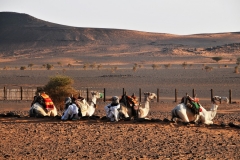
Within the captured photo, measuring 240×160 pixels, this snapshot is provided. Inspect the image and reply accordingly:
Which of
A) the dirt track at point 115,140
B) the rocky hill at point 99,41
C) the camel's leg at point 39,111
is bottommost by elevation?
the dirt track at point 115,140

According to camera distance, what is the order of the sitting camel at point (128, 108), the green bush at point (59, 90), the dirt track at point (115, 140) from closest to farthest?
the dirt track at point (115, 140), the sitting camel at point (128, 108), the green bush at point (59, 90)

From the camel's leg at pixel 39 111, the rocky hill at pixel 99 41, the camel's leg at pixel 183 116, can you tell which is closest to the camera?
the camel's leg at pixel 183 116

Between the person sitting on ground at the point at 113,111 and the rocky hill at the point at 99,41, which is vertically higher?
the rocky hill at the point at 99,41

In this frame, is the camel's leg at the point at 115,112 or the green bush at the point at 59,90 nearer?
the camel's leg at the point at 115,112

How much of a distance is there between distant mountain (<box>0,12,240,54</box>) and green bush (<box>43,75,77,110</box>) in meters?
98.2

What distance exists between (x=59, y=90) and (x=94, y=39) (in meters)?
120

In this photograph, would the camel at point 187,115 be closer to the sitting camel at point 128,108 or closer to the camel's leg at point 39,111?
the sitting camel at point 128,108

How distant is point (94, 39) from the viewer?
489ft

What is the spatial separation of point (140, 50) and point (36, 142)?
115 metres

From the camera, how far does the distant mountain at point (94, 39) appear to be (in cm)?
13850

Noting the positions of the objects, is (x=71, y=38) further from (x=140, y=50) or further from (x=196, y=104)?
(x=196, y=104)

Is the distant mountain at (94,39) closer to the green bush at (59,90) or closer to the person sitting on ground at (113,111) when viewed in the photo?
the green bush at (59,90)

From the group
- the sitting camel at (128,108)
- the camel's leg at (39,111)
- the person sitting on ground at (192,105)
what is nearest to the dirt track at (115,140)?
the sitting camel at (128,108)

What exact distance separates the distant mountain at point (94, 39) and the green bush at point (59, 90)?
322 feet
